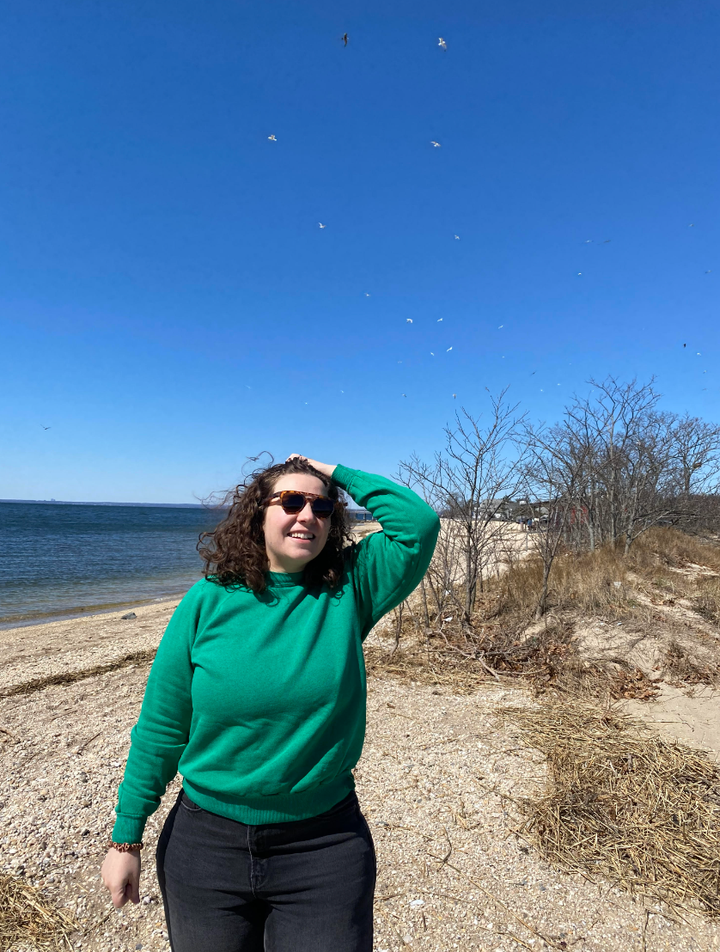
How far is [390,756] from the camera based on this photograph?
4438 millimetres

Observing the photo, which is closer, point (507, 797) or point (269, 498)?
point (269, 498)

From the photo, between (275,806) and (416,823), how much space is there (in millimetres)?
2609

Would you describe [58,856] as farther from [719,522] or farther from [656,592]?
[719,522]

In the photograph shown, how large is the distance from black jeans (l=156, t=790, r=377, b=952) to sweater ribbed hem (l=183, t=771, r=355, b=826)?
0.06 ft

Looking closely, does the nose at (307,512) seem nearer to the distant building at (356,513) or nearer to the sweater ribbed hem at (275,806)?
the distant building at (356,513)

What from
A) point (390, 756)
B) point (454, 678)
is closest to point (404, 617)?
point (454, 678)

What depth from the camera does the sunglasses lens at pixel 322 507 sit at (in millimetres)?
1737

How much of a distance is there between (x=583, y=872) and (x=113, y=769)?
3.46 m

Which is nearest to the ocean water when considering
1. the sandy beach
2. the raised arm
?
the sandy beach

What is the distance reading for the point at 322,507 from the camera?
5.72 ft

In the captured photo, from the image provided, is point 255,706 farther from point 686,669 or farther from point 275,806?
point 686,669

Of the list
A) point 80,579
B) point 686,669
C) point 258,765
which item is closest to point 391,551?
point 258,765

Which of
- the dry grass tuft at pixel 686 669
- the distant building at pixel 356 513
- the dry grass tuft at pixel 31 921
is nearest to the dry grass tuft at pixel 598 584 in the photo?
the dry grass tuft at pixel 686 669

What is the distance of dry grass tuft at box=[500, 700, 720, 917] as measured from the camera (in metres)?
3.02
